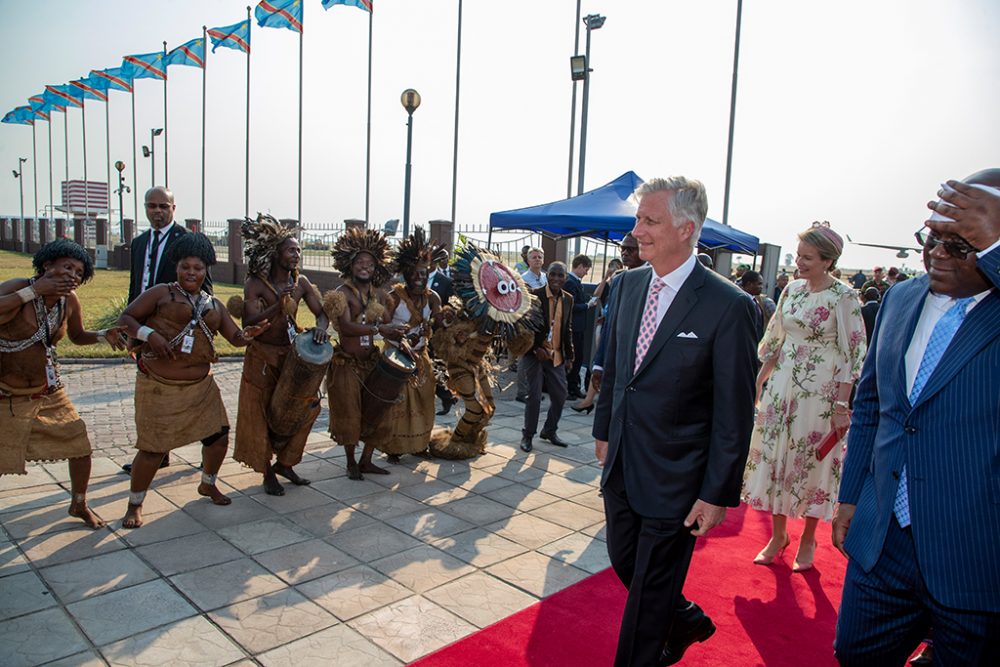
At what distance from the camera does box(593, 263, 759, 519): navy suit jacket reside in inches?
99.7

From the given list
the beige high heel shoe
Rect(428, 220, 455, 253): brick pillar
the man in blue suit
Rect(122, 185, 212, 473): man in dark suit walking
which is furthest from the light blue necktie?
Rect(428, 220, 455, 253): brick pillar

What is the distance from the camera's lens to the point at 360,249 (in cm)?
570

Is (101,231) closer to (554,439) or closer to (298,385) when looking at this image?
(554,439)

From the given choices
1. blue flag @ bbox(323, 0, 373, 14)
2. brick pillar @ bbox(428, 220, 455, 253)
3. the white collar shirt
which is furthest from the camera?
blue flag @ bbox(323, 0, 373, 14)

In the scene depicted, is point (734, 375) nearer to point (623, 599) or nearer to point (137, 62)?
point (623, 599)

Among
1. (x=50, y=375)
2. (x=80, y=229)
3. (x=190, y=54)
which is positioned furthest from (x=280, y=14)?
(x=50, y=375)

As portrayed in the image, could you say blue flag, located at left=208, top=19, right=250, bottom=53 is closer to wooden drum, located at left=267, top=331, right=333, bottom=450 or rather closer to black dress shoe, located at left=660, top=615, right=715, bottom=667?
wooden drum, located at left=267, top=331, right=333, bottom=450

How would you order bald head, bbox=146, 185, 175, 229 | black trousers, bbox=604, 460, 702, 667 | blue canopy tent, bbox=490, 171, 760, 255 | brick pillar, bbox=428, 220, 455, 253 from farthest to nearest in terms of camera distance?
brick pillar, bbox=428, 220, 455, 253 < blue canopy tent, bbox=490, 171, 760, 255 < bald head, bbox=146, 185, 175, 229 < black trousers, bbox=604, 460, 702, 667

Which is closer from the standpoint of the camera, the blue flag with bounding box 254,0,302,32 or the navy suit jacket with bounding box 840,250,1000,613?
the navy suit jacket with bounding box 840,250,1000,613

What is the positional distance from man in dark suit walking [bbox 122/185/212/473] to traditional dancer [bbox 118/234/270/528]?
0.95 meters

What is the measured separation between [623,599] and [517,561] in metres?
0.72

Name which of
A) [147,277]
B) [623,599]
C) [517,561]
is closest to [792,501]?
[623,599]

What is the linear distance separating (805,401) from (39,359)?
4590 millimetres

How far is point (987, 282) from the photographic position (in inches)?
82.4
